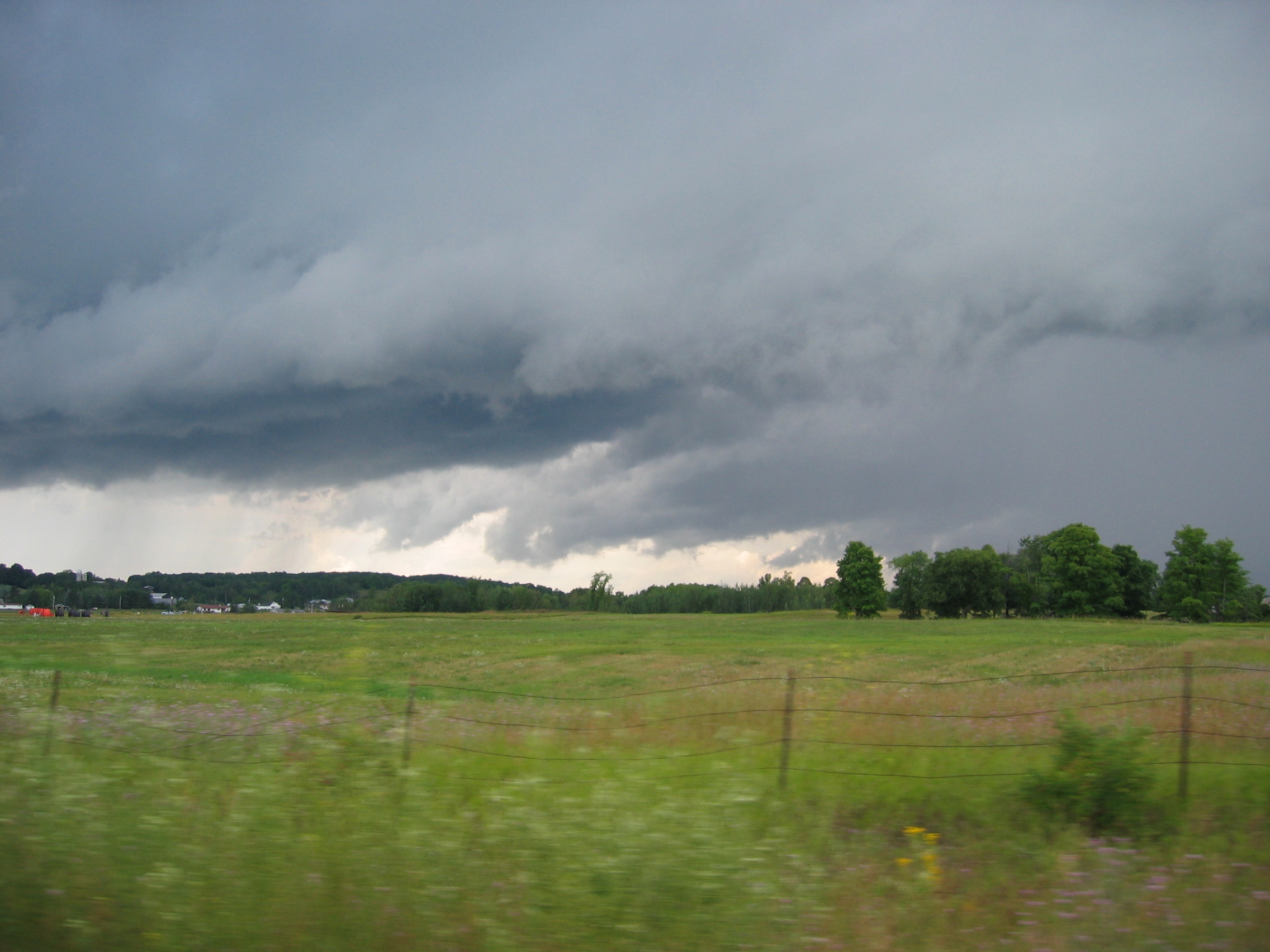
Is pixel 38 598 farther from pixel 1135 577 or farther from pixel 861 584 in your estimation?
pixel 1135 577

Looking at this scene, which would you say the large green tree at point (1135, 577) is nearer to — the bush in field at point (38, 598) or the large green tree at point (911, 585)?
the large green tree at point (911, 585)

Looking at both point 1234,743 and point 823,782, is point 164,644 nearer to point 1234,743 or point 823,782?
point 823,782

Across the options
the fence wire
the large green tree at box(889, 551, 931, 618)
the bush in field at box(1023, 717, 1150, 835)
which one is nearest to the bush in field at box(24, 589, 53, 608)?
the large green tree at box(889, 551, 931, 618)

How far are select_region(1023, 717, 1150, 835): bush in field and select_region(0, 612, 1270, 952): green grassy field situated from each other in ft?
1.06

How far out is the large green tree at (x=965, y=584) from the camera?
5167 inches

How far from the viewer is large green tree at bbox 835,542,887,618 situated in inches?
4793

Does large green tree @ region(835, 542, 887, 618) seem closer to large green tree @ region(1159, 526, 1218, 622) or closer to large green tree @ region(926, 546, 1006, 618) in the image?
large green tree @ region(926, 546, 1006, 618)

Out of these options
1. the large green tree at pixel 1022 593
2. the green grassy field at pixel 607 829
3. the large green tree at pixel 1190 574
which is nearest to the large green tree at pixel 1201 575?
the large green tree at pixel 1190 574

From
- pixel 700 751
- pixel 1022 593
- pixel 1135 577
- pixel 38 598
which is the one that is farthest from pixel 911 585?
pixel 38 598

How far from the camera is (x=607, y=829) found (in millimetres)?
7516

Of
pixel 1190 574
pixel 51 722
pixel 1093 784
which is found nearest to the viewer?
pixel 1093 784

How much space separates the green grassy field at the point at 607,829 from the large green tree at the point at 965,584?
117112 millimetres

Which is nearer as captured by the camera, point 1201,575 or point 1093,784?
point 1093,784

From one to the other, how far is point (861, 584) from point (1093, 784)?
117 m
